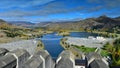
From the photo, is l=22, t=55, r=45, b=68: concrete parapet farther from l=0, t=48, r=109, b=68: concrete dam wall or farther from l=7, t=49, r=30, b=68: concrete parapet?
l=7, t=49, r=30, b=68: concrete parapet

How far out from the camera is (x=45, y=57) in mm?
12312

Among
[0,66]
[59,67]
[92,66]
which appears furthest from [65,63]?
[0,66]

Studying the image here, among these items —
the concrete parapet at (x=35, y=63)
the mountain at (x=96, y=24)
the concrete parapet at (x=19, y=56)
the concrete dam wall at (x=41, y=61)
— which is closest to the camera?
the concrete parapet at (x=35, y=63)

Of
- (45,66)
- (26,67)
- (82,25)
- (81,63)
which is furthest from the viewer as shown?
(82,25)

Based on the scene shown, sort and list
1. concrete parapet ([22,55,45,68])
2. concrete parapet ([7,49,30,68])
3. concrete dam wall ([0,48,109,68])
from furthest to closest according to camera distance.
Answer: concrete parapet ([7,49,30,68]) → concrete dam wall ([0,48,109,68]) → concrete parapet ([22,55,45,68])

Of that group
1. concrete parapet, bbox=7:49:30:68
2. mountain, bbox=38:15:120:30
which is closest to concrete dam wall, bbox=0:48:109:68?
concrete parapet, bbox=7:49:30:68

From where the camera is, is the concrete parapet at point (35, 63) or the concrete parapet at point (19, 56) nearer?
the concrete parapet at point (35, 63)

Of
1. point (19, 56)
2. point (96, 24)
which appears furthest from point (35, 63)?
point (96, 24)

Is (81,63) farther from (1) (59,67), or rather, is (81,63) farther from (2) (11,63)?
(2) (11,63)

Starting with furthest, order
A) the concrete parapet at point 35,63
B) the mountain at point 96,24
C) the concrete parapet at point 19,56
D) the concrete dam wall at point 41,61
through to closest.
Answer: the mountain at point 96,24
the concrete parapet at point 19,56
the concrete dam wall at point 41,61
the concrete parapet at point 35,63

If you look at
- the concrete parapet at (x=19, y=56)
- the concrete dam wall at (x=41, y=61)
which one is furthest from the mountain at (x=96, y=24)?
the concrete dam wall at (x=41, y=61)

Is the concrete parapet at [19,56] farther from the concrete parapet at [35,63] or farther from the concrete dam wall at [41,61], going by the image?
the concrete parapet at [35,63]

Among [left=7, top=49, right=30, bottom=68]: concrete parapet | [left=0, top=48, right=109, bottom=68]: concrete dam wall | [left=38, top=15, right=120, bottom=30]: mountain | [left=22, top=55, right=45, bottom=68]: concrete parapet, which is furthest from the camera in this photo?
[left=38, top=15, right=120, bottom=30]: mountain

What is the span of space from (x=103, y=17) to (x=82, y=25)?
14959 mm
